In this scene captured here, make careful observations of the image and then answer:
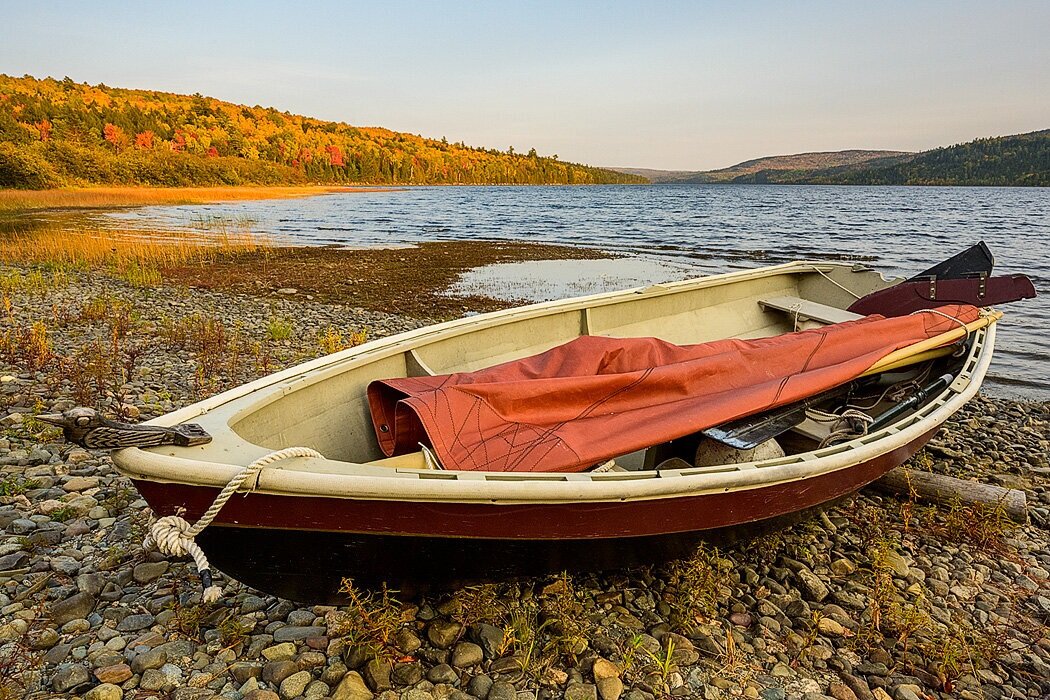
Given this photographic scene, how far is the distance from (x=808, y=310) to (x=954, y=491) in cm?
289

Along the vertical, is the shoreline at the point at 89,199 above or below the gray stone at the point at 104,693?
above

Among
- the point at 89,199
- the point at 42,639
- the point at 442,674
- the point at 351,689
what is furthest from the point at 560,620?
the point at 89,199

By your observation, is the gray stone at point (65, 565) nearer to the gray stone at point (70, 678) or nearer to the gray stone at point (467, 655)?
the gray stone at point (70, 678)

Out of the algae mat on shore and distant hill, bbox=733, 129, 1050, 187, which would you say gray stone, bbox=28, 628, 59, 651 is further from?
distant hill, bbox=733, 129, 1050, 187

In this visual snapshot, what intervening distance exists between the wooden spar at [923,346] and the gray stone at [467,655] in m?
3.23

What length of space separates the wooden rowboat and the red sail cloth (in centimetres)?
28

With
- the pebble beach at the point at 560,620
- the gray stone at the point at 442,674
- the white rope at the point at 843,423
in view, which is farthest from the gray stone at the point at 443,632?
the white rope at the point at 843,423

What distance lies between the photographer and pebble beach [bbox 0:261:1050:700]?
2.81 metres

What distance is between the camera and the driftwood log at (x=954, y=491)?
15.2 ft

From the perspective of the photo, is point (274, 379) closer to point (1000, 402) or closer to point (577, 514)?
point (577, 514)

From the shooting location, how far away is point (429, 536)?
2654 millimetres

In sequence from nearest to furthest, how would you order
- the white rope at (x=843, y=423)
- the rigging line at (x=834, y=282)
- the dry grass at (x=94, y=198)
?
the white rope at (x=843, y=423), the rigging line at (x=834, y=282), the dry grass at (x=94, y=198)

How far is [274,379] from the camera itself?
3.57 m

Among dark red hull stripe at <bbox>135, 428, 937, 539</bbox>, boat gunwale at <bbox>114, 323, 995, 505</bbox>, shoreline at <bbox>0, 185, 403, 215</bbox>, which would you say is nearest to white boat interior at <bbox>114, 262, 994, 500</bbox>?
boat gunwale at <bbox>114, 323, 995, 505</bbox>
